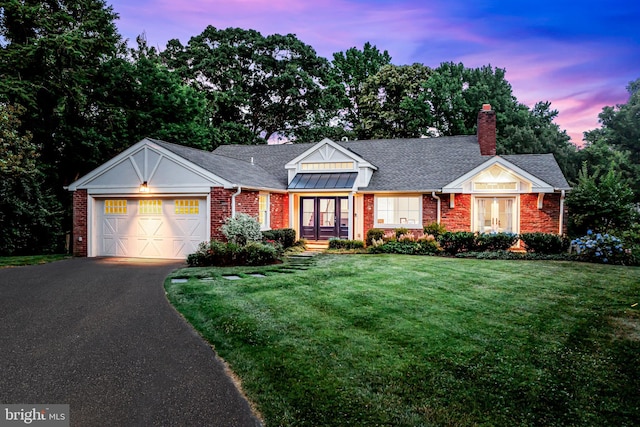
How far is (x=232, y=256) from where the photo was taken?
12.7 meters

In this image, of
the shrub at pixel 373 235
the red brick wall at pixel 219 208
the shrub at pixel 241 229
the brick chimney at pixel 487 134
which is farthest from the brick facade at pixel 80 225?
the brick chimney at pixel 487 134

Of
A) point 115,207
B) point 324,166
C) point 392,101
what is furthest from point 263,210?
point 392,101

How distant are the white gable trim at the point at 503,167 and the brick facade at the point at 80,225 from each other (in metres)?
13.9

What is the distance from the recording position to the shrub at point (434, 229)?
53.2 feet

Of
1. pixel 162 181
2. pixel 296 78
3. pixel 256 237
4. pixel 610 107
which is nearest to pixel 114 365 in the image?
pixel 256 237

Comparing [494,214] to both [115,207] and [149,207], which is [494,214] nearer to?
[149,207]

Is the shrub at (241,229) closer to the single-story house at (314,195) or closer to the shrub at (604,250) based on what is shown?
the single-story house at (314,195)

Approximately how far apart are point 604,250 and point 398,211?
24.6 ft

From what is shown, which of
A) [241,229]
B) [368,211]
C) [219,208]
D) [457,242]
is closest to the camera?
[241,229]

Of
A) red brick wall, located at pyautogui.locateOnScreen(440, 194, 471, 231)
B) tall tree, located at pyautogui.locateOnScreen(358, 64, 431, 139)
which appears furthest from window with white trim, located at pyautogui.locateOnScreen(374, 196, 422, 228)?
tall tree, located at pyautogui.locateOnScreen(358, 64, 431, 139)

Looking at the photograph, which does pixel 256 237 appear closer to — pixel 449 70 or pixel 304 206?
pixel 304 206

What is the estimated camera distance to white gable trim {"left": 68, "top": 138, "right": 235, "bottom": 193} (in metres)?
14.7

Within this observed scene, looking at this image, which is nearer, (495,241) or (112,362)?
(112,362)

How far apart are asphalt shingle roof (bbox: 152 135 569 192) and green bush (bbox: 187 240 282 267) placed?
9.66ft
